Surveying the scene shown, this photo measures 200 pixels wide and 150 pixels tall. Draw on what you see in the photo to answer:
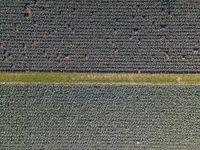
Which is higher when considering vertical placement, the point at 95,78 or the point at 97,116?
the point at 95,78

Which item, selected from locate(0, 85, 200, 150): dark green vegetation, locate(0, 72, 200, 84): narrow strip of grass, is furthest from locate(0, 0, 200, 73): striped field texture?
→ locate(0, 85, 200, 150): dark green vegetation

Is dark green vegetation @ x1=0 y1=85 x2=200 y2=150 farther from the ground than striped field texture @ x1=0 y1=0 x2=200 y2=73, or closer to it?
closer to it

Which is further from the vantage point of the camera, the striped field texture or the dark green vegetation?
the striped field texture

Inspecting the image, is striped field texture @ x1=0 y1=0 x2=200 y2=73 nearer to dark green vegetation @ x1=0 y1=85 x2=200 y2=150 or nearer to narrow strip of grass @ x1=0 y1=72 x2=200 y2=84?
narrow strip of grass @ x1=0 y1=72 x2=200 y2=84

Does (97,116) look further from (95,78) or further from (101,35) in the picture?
(101,35)

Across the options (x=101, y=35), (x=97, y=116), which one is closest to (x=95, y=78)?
(x=97, y=116)

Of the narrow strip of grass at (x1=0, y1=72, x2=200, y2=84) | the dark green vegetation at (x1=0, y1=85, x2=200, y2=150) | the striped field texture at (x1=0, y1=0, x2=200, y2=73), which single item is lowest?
the dark green vegetation at (x1=0, y1=85, x2=200, y2=150)

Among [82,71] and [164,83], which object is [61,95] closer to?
[82,71]

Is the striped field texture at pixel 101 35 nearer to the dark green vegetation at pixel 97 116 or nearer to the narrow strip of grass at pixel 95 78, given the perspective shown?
the narrow strip of grass at pixel 95 78
